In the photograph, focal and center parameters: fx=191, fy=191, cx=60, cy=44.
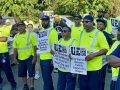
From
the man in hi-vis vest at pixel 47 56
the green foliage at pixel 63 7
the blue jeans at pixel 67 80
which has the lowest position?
the blue jeans at pixel 67 80

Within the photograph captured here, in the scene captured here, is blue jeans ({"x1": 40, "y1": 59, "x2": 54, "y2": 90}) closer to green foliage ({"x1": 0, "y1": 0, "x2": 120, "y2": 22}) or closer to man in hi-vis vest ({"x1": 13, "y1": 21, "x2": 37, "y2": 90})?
man in hi-vis vest ({"x1": 13, "y1": 21, "x2": 37, "y2": 90})

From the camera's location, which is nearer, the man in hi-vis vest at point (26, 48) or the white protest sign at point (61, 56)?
the white protest sign at point (61, 56)

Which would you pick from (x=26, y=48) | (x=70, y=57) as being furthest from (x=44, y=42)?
(x=70, y=57)

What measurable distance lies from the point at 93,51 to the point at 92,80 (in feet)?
2.00

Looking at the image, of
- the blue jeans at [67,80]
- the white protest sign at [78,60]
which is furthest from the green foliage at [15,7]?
the white protest sign at [78,60]

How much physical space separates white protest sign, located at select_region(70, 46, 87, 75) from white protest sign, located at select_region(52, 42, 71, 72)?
0.53 feet

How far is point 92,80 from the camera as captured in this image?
4000mm

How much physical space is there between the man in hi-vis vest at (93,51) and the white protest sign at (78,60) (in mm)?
99

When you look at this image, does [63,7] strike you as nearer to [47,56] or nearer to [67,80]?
[47,56]

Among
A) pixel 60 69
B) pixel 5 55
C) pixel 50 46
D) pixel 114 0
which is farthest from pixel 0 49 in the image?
pixel 114 0

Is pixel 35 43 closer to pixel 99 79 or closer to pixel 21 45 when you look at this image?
pixel 21 45

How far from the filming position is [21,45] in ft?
17.4

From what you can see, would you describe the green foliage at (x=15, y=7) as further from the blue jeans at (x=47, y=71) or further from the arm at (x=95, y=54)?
the arm at (x=95, y=54)

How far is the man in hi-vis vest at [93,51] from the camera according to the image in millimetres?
3889
